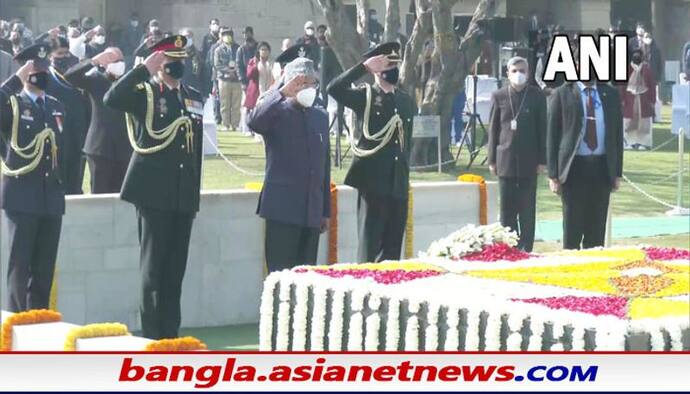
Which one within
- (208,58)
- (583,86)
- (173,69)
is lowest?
(208,58)

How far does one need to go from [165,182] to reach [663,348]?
159 inches

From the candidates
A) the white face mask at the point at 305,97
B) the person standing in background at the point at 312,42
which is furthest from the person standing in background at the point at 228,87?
the white face mask at the point at 305,97

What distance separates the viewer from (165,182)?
34.7 feet

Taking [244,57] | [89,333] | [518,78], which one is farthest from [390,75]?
[244,57]

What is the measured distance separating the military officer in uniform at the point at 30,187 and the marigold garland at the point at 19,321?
148 inches

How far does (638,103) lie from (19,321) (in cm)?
2240

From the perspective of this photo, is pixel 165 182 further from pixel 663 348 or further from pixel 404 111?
pixel 663 348

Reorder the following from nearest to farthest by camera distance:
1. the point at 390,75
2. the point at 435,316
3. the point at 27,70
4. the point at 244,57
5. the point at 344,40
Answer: the point at 435,316, the point at 27,70, the point at 390,75, the point at 344,40, the point at 244,57

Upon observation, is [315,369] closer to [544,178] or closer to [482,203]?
[482,203]

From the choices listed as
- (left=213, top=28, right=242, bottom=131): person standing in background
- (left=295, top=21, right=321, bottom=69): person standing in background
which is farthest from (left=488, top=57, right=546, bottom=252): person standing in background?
(left=213, top=28, right=242, bottom=131): person standing in background

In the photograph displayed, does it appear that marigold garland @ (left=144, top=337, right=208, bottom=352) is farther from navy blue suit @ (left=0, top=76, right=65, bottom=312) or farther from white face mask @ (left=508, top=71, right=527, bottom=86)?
white face mask @ (left=508, top=71, right=527, bottom=86)

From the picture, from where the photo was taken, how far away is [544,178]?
76.0ft

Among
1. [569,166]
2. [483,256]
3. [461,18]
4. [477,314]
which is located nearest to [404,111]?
[569,166]

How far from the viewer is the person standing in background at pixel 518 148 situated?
1437 cm
